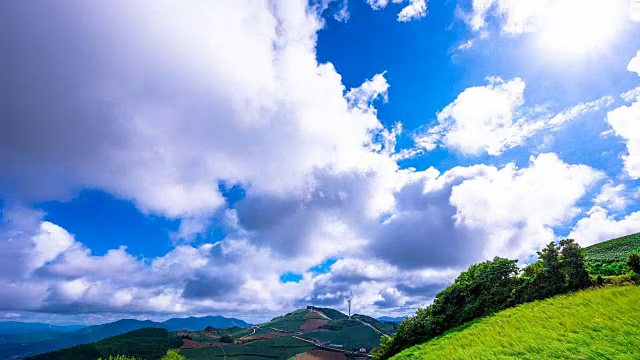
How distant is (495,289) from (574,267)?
5.02 metres

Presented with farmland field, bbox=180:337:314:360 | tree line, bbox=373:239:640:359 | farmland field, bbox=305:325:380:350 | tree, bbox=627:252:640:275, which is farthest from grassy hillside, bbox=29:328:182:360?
tree, bbox=627:252:640:275

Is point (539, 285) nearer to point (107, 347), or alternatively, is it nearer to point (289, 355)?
point (289, 355)

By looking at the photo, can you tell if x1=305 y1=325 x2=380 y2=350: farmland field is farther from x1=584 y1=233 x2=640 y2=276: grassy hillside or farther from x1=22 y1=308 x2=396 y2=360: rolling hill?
x1=584 y1=233 x2=640 y2=276: grassy hillside

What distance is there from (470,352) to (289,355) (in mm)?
150947

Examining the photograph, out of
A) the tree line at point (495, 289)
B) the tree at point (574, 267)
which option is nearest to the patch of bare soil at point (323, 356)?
the tree line at point (495, 289)

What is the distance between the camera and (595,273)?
2197 cm

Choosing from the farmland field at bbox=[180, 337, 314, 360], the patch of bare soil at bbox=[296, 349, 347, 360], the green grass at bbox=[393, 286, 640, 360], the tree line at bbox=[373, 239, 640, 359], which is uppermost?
the tree line at bbox=[373, 239, 640, 359]

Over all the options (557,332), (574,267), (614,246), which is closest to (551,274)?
(574,267)

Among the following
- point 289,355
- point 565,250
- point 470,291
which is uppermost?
point 565,250

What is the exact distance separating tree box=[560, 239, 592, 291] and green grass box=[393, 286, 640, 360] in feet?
4.07

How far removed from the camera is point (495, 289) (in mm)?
23125

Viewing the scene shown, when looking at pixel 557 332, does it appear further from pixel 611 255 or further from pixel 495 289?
pixel 611 255

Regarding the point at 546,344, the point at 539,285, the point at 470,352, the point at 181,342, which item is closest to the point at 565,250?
the point at 539,285

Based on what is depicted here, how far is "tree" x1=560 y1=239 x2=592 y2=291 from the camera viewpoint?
20406mm
